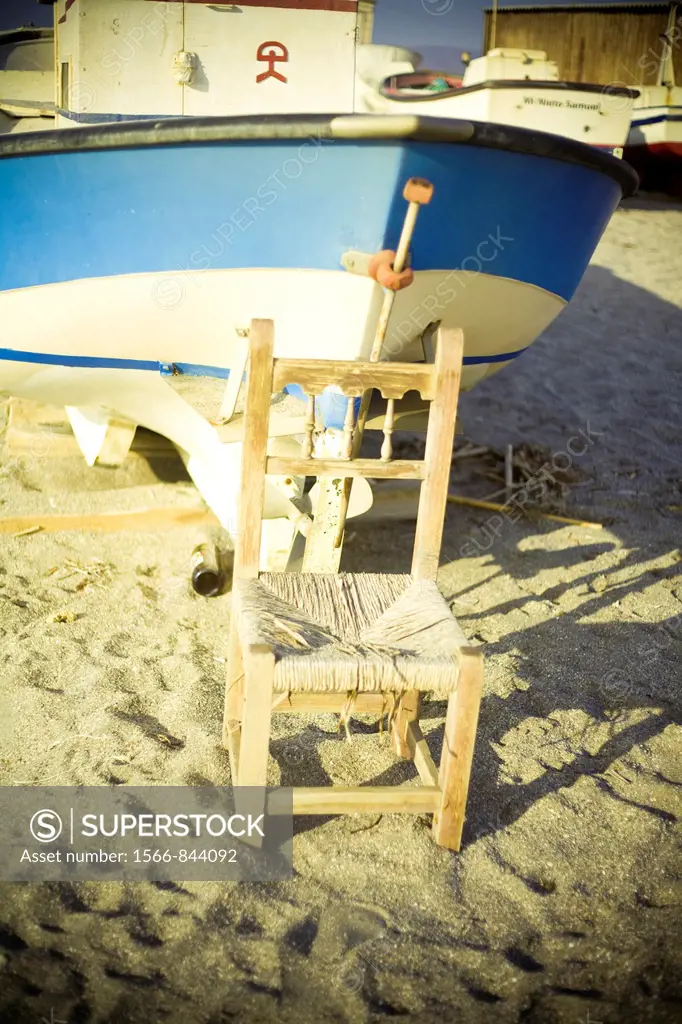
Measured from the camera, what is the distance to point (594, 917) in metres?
2.00

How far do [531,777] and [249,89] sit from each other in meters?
2.92

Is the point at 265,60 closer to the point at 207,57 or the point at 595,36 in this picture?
the point at 207,57

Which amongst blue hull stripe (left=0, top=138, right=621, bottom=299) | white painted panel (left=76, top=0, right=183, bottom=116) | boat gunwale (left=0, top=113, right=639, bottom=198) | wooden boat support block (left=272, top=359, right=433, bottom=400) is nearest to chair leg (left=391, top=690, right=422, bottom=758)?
wooden boat support block (left=272, top=359, right=433, bottom=400)

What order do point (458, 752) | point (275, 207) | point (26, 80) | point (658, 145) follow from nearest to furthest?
point (458, 752) < point (275, 207) < point (26, 80) < point (658, 145)

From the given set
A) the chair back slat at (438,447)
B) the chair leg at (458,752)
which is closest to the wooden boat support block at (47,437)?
the chair back slat at (438,447)

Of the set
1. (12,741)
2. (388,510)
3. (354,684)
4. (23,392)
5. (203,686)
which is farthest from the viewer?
(388,510)

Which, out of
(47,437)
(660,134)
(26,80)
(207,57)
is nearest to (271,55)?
(207,57)

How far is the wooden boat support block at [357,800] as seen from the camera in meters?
2.04

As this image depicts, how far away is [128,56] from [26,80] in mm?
1675

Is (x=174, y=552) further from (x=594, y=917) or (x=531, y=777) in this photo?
(x=594, y=917)

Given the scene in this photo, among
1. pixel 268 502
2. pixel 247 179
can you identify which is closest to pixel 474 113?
pixel 247 179

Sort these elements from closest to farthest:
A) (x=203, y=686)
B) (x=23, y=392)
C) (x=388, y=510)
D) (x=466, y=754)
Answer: (x=466, y=754)
(x=203, y=686)
(x=23, y=392)
(x=388, y=510)

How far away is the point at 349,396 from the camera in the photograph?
225cm

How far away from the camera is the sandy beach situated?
69.2 inches
